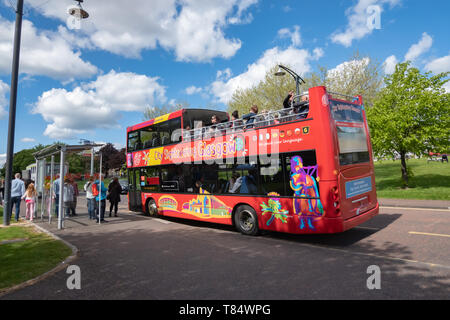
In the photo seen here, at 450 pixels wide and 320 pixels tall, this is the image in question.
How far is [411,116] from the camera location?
1633cm

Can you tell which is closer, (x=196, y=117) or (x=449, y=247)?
(x=449, y=247)

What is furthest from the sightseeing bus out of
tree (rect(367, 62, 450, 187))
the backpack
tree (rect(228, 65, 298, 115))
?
tree (rect(228, 65, 298, 115))

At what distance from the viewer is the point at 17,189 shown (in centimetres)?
1150

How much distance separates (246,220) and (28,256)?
5.20m

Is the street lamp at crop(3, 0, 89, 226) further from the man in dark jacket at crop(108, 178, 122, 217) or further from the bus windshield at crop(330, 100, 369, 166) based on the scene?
the bus windshield at crop(330, 100, 369, 166)

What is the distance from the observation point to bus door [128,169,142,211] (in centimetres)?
1248

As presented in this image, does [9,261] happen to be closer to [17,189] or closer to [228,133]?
[228,133]

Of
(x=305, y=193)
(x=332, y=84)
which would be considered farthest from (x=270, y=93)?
(x=305, y=193)

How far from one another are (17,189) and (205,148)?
28.1ft

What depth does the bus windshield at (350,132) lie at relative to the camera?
20.9ft

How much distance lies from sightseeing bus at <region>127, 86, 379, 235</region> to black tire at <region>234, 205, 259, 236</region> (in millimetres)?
27

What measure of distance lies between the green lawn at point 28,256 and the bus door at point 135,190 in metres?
A: 4.47

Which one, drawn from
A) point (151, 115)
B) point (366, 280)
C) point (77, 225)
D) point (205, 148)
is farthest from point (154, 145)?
point (151, 115)

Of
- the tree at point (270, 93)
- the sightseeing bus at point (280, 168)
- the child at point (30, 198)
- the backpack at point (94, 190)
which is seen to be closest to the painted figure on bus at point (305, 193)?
the sightseeing bus at point (280, 168)
